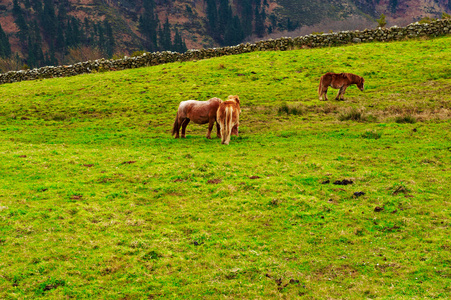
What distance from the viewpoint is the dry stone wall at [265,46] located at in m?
37.8

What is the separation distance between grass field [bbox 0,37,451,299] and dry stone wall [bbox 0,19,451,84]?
15.2m

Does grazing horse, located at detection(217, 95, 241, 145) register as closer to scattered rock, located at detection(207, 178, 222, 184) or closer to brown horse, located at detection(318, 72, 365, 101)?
scattered rock, located at detection(207, 178, 222, 184)

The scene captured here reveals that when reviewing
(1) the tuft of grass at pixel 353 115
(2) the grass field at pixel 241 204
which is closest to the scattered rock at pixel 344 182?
(2) the grass field at pixel 241 204

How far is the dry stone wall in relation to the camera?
37.8m

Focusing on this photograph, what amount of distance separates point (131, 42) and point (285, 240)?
514 feet

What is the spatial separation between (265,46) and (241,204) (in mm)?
32214

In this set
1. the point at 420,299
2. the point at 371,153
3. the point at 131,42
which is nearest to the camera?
the point at 420,299

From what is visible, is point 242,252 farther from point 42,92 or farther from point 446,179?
point 42,92

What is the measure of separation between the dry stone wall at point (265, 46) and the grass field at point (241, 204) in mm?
15156

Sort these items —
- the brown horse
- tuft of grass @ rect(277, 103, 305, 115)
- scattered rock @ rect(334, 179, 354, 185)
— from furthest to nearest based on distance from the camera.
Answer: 1. the brown horse
2. tuft of grass @ rect(277, 103, 305, 115)
3. scattered rock @ rect(334, 179, 354, 185)

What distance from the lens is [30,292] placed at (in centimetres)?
717

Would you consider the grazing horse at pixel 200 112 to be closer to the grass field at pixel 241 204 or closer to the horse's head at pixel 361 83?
the grass field at pixel 241 204

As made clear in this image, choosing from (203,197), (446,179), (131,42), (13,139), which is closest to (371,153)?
(446,179)

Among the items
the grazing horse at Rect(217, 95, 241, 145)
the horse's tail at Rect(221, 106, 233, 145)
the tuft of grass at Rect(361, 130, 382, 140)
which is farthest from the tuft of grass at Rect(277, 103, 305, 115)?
the horse's tail at Rect(221, 106, 233, 145)
